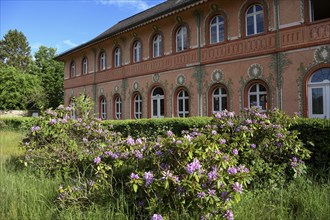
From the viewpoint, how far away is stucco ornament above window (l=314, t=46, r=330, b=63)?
10.5 meters

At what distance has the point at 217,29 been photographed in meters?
14.2

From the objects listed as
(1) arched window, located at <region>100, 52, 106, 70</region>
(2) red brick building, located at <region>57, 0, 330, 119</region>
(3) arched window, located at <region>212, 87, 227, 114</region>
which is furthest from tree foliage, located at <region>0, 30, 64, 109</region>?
(3) arched window, located at <region>212, 87, 227, 114</region>

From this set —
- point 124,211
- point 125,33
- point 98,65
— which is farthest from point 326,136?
point 98,65

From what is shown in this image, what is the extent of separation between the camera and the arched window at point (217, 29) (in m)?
14.0

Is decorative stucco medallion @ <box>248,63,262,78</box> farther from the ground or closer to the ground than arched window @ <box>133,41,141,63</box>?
closer to the ground

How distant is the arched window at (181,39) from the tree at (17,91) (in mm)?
25012

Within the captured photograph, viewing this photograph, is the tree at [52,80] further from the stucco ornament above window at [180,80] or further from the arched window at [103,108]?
the stucco ornament above window at [180,80]

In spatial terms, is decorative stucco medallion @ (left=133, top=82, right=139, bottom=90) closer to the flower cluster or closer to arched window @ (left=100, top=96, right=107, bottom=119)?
arched window @ (left=100, top=96, right=107, bottom=119)

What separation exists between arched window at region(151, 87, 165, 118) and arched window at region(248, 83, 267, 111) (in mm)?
5906

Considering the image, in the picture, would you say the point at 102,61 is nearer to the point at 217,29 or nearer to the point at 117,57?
the point at 117,57

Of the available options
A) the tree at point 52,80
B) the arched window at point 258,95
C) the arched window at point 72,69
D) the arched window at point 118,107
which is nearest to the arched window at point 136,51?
the arched window at point 118,107

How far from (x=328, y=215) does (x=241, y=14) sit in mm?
11366

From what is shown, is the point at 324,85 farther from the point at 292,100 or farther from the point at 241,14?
the point at 241,14

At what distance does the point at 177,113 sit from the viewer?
16109mm
